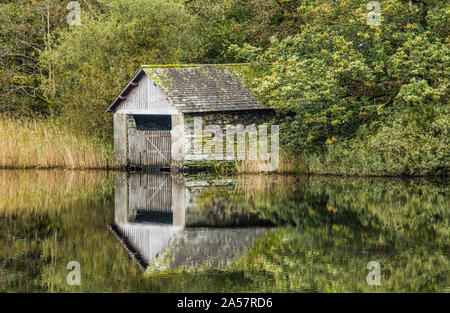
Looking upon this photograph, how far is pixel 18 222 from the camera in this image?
17.2m

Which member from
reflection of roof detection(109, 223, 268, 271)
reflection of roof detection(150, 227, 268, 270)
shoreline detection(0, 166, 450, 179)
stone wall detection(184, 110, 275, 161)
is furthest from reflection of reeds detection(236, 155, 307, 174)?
reflection of roof detection(150, 227, 268, 270)

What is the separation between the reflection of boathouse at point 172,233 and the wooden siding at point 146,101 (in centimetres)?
725

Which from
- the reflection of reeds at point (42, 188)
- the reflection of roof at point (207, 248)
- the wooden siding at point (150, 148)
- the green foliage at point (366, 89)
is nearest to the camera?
the reflection of roof at point (207, 248)

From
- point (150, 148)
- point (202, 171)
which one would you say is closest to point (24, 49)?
point (150, 148)

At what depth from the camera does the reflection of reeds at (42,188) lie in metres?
19.7

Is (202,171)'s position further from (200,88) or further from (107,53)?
(107,53)

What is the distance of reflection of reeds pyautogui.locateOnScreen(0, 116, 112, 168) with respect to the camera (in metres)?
31.4

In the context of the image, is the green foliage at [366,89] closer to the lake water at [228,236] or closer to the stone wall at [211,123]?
the stone wall at [211,123]

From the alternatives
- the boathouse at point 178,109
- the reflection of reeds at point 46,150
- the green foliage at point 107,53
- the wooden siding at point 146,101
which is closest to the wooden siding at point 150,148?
the boathouse at point 178,109

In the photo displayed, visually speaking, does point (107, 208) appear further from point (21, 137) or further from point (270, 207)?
point (21, 137)

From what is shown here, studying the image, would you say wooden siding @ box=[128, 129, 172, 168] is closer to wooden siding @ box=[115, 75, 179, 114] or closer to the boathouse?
the boathouse

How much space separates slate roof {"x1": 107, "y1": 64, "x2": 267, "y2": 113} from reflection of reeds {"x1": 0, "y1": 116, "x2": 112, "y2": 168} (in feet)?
6.81
